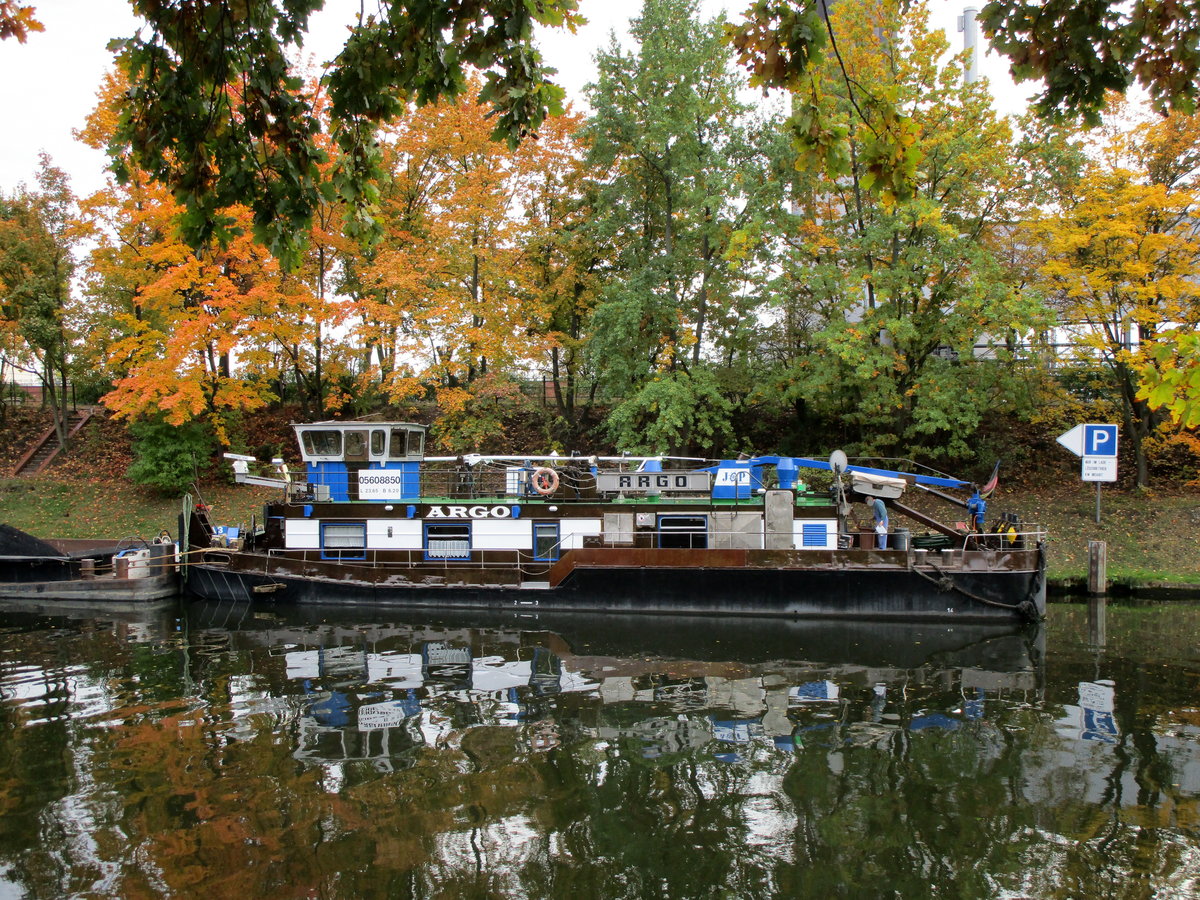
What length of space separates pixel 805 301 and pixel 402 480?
649 inches

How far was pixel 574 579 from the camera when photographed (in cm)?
1909

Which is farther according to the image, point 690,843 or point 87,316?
point 87,316

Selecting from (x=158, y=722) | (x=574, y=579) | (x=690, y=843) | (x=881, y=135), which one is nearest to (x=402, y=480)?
(x=574, y=579)

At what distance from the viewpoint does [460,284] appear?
27.2m

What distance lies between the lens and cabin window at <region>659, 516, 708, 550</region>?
19672 mm

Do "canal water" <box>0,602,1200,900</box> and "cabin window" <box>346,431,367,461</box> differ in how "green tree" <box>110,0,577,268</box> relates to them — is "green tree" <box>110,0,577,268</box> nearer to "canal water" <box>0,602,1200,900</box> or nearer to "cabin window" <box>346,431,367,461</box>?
"canal water" <box>0,602,1200,900</box>

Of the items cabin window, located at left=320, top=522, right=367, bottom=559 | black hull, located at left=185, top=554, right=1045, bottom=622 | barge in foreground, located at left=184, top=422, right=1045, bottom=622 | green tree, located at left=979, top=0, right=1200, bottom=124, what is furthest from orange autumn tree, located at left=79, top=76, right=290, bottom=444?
green tree, located at left=979, top=0, right=1200, bottom=124

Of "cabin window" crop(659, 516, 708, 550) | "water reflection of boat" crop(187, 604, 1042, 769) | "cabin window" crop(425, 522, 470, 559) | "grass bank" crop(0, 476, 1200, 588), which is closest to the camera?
"water reflection of boat" crop(187, 604, 1042, 769)

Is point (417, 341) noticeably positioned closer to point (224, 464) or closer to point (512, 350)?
point (512, 350)

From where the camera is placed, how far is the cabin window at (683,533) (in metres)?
19.7

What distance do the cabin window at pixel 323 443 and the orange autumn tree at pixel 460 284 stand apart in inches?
156

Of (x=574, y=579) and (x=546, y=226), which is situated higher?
(x=546, y=226)

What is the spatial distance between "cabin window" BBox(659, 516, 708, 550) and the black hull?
118 centimetres

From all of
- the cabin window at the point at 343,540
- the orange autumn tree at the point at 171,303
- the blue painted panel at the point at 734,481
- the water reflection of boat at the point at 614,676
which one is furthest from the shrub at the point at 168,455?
the blue painted panel at the point at 734,481
